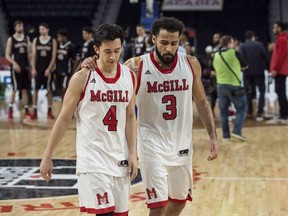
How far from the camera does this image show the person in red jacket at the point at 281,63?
44.6 ft

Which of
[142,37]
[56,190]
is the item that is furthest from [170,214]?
[142,37]

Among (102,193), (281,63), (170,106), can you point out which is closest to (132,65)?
(170,106)

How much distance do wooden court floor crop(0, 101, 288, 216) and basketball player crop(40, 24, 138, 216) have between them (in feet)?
6.63

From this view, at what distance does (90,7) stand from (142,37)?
15.8 meters

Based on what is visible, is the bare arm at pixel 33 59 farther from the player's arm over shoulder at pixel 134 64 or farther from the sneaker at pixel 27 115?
the player's arm over shoulder at pixel 134 64

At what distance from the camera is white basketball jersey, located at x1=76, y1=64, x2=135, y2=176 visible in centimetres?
439

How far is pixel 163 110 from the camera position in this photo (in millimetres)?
5031

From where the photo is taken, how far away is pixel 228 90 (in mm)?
10883

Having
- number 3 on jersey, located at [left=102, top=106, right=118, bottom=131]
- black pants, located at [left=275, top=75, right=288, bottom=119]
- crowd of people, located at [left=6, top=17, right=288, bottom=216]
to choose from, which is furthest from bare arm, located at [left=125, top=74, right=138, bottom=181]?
black pants, located at [left=275, top=75, right=288, bottom=119]

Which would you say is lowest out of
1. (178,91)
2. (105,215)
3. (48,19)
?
(105,215)

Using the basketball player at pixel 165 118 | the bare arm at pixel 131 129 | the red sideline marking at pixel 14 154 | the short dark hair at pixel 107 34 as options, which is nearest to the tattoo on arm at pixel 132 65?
the basketball player at pixel 165 118

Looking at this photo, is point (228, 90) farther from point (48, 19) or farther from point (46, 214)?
point (48, 19)

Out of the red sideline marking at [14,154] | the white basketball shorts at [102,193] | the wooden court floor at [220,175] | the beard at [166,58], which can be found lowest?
the wooden court floor at [220,175]

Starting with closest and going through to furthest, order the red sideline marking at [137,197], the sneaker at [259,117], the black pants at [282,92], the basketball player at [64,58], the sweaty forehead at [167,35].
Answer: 1. the sweaty forehead at [167,35]
2. the red sideline marking at [137,197]
3. the black pants at [282,92]
4. the basketball player at [64,58]
5. the sneaker at [259,117]
